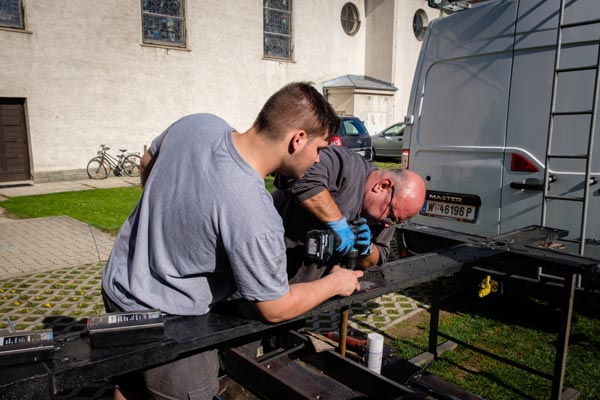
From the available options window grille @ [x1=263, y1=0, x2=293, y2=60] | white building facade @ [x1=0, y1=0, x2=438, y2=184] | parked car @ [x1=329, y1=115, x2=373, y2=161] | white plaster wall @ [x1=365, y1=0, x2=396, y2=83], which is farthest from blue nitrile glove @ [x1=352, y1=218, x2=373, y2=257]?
white plaster wall @ [x1=365, y1=0, x2=396, y2=83]

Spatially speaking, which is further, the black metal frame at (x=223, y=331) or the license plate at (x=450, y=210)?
the license plate at (x=450, y=210)

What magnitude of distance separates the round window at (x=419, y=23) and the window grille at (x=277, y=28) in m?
8.75

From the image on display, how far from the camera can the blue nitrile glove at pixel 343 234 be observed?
2193mm

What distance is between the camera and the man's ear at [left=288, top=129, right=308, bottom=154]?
167 centimetres

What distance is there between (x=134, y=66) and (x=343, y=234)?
15549 millimetres

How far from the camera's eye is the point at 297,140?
1687 mm

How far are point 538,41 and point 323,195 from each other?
2.64 m

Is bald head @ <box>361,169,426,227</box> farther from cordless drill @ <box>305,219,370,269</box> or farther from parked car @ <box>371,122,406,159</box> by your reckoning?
parked car @ <box>371,122,406,159</box>

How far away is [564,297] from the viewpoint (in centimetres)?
285

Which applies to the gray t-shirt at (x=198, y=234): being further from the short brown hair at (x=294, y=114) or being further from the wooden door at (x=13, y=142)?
the wooden door at (x=13, y=142)

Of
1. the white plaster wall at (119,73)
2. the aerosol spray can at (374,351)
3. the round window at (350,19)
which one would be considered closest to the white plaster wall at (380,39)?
the round window at (350,19)

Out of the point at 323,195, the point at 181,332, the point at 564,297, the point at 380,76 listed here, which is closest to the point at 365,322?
the point at 564,297

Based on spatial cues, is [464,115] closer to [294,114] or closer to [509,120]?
[509,120]

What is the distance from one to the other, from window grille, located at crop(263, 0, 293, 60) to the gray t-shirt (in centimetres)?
1897
